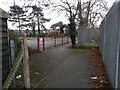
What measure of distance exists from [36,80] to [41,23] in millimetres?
52306

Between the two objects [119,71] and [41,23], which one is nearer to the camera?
[119,71]

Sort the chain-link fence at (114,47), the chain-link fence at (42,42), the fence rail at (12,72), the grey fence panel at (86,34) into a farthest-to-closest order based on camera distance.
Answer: the grey fence panel at (86,34)
the chain-link fence at (42,42)
the fence rail at (12,72)
the chain-link fence at (114,47)

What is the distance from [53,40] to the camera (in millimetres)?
21344

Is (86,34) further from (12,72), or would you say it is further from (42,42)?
(12,72)

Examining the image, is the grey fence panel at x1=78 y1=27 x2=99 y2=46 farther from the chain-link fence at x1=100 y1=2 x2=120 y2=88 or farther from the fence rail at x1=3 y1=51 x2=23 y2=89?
the fence rail at x1=3 y1=51 x2=23 y2=89

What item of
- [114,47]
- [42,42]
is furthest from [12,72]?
[42,42]

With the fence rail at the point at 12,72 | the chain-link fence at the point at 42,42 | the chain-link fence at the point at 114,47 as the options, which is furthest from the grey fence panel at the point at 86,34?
the fence rail at the point at 12,72

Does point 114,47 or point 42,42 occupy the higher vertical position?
point 114,47

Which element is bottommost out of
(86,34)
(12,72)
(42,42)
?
(12,72)

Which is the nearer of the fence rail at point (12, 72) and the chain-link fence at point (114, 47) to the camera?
the chain-link fence at point (114, 47)

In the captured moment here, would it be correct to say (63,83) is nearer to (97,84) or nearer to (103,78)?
(97,84)

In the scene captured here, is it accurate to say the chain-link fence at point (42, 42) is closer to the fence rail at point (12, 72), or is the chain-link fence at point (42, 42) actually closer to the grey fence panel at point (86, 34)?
the grey fence panel at point (86, 34)

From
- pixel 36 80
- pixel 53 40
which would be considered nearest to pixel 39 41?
pixel 53 40

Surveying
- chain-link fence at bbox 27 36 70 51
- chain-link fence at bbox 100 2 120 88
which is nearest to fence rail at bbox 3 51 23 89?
chain-link fence at bbox 100 2 120 88
